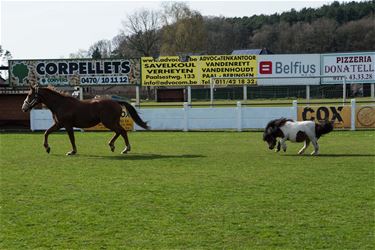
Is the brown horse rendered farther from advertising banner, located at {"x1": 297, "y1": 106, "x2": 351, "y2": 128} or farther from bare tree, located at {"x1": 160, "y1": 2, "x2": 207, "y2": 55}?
bare tree, located at {"x1": 160, "y1": 2, "x2": 207, "y2": 55}

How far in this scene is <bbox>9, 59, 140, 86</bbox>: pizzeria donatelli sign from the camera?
98.4 ft

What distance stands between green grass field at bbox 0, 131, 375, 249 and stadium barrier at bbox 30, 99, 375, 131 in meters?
8.79

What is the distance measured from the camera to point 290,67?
30625 mm

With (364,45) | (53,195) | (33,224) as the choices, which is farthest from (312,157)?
(364,45)

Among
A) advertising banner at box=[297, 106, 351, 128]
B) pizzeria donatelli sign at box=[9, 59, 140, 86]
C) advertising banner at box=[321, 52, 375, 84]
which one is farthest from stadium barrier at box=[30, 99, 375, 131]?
advertising banner at box=[321, 52, 375, 84]

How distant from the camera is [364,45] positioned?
336 ft

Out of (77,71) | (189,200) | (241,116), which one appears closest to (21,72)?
(77,71)

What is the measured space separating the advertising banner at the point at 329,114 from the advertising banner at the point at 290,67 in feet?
22.2

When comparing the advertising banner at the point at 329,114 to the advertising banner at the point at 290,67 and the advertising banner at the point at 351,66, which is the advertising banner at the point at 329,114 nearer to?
the advertising banner at the point at 290,67

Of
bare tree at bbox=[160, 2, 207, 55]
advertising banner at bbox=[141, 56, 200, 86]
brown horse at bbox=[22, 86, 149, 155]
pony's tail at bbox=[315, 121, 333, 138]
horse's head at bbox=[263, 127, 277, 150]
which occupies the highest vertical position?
bare tree at bbox=[160, 2, 207, 55]

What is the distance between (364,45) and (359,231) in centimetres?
10155

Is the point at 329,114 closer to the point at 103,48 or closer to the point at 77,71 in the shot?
the point at 77,71

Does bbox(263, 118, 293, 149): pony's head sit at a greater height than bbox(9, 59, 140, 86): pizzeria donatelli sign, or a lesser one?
lesser

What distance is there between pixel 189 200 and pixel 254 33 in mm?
118473
